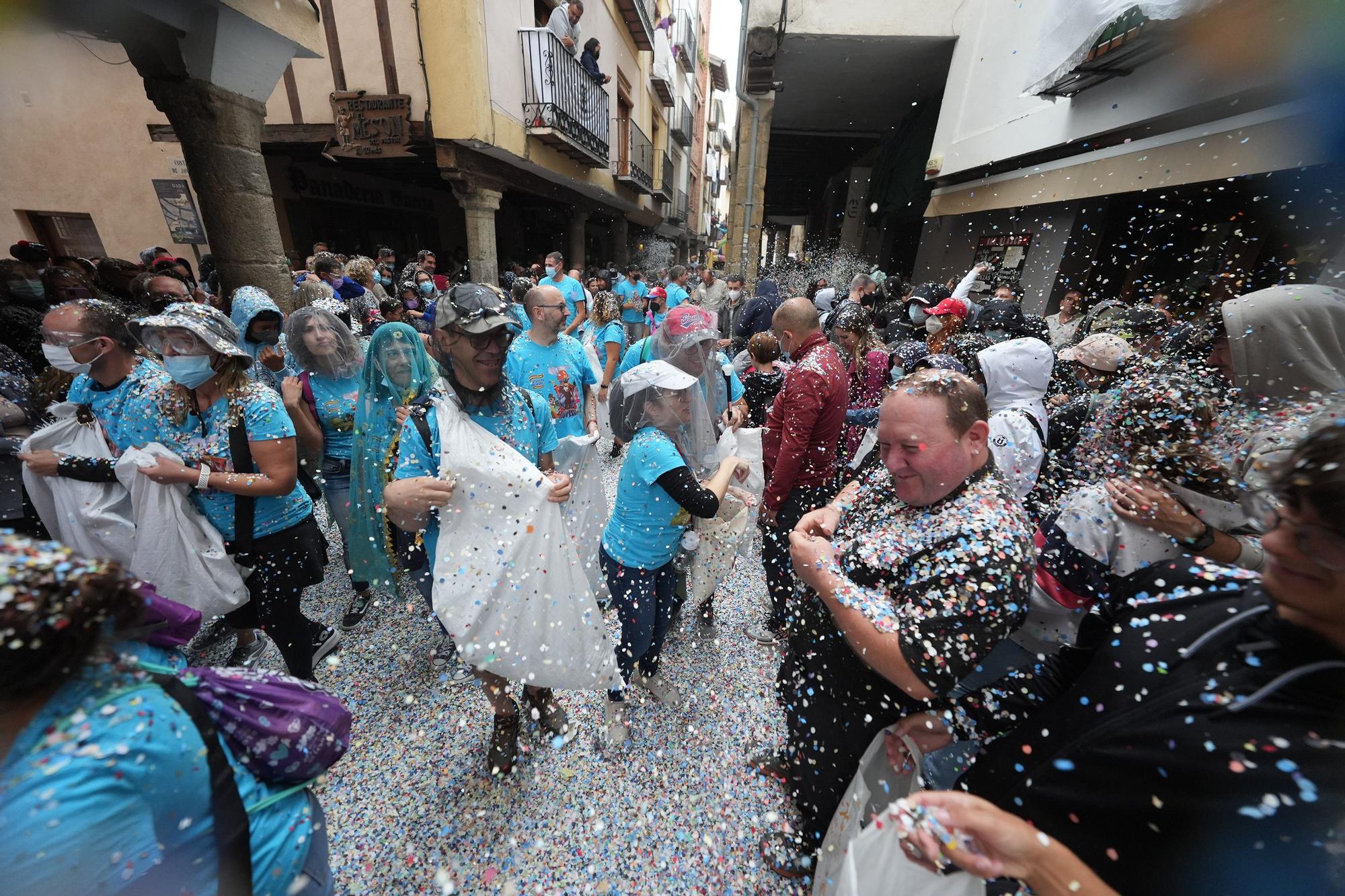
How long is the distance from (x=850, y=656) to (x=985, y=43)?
31.2ft

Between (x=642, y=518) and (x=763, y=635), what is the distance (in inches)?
61.0

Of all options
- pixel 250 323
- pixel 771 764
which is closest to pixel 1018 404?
pixel 771 764

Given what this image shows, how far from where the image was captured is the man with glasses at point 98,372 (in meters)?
2.03

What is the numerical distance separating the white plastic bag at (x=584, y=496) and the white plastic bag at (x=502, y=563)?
2.44 feet

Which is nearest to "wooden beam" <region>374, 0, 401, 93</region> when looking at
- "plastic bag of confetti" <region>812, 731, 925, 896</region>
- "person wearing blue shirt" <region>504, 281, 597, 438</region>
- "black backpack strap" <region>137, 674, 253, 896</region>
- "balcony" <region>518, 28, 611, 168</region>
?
"balcony" <region>518, 28, 611, 168</region>

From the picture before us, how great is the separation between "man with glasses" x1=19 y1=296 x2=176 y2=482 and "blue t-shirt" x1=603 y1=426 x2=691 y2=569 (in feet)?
7.02

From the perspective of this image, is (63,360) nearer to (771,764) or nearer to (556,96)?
(771,764)

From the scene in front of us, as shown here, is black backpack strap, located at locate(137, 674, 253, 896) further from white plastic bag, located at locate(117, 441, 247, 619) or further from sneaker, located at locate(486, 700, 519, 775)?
white plastic bag, located at locate(117, 441, 247, 619)

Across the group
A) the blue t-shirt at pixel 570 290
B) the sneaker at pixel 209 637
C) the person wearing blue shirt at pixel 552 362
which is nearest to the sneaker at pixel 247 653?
the sneaker at pixel 209 637

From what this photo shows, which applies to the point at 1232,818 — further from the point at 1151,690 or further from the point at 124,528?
the point at 124,528

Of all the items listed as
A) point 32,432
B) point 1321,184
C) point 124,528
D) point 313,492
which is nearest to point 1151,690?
point 124,528

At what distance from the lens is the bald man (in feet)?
8.95

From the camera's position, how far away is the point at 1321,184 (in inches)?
149

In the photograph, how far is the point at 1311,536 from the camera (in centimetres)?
74
